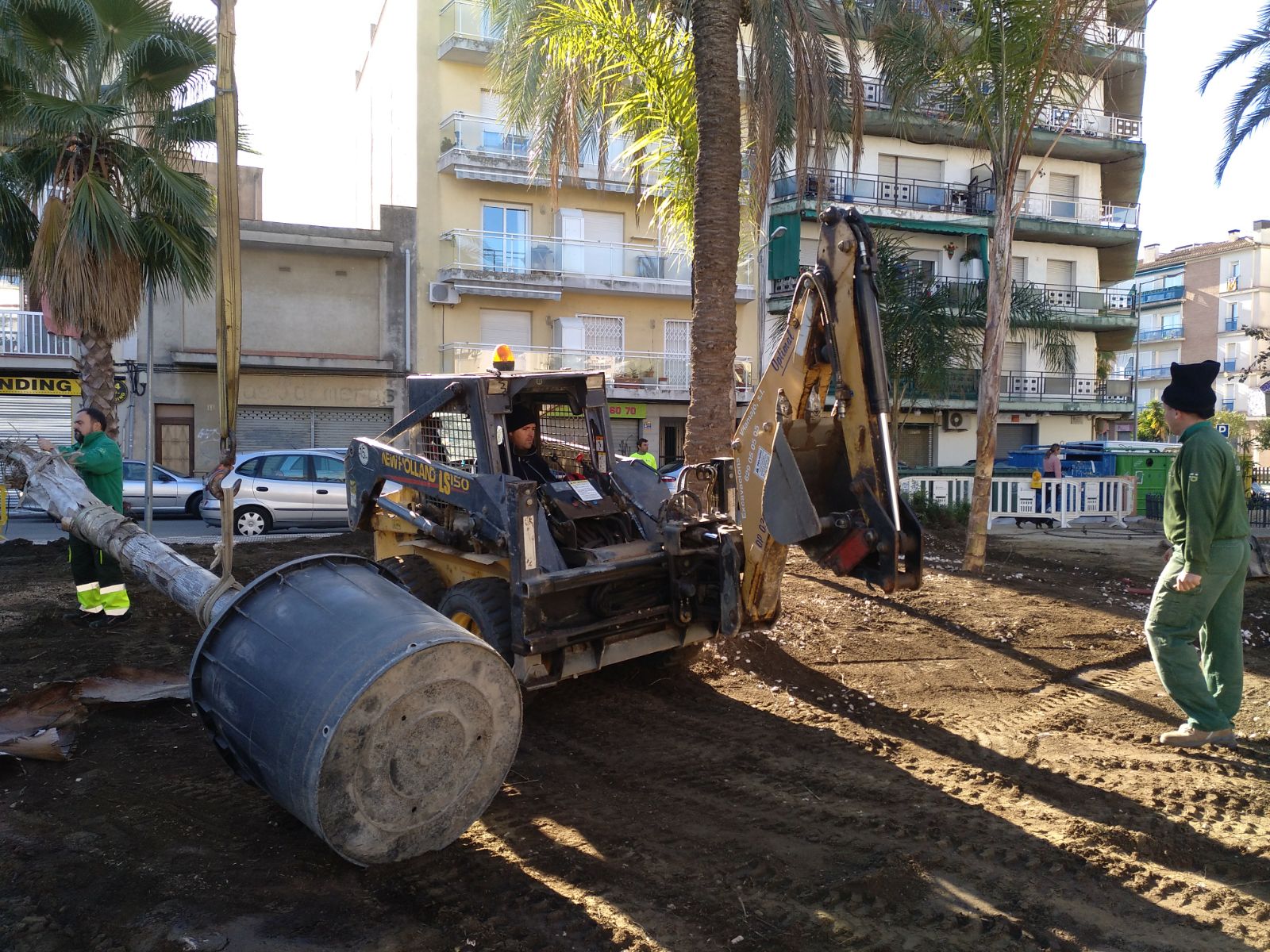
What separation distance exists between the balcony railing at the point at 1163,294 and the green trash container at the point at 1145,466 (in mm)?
41186

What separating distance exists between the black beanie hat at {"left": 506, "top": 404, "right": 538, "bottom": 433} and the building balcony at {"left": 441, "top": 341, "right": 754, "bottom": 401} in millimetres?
19839

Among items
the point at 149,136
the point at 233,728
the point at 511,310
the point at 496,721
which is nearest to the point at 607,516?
the point at 496,721

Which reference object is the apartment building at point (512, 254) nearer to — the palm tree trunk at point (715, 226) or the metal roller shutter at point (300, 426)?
the metal roller shutter at point (300, 426)

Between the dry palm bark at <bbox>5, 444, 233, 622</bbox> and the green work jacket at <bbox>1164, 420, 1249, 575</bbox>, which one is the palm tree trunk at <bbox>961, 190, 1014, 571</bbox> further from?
the dry palm bark at <bbox>5, 444, 233, 622</bbox>

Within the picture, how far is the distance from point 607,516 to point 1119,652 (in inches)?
173

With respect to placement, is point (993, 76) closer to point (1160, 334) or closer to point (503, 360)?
point (503, 360)

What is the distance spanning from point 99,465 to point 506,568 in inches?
163

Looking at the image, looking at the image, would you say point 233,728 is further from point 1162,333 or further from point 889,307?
point 1162,333

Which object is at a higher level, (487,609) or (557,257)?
(557,257)

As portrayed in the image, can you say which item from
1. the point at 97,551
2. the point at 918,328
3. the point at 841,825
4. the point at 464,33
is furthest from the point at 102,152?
the point at 464,33

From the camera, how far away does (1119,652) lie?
7.83 meters

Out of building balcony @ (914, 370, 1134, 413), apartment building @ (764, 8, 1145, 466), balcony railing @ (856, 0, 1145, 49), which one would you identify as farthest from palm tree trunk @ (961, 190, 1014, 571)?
building balcony @ (914, 370, 1134, 413)

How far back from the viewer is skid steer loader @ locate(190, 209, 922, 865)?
3.69 meters

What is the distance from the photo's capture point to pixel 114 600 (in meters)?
8.19
